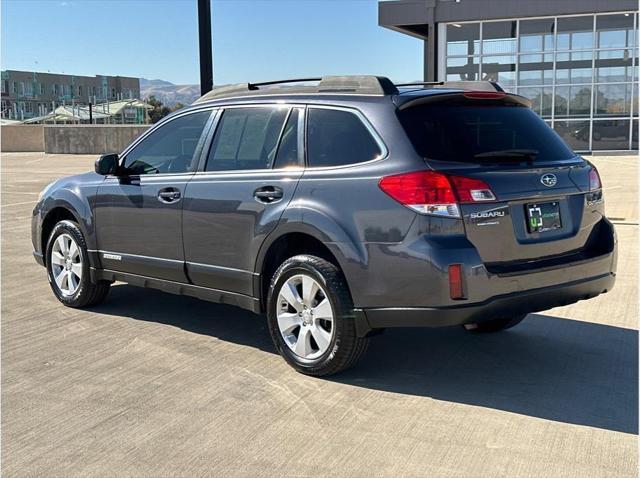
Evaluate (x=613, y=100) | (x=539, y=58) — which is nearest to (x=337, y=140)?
(x=613, y=100)

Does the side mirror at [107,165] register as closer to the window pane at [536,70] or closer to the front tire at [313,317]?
the front tire at [313,317]

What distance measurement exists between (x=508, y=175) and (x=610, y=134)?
86.2 feet

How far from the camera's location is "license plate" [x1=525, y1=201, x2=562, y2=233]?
15.3 ft

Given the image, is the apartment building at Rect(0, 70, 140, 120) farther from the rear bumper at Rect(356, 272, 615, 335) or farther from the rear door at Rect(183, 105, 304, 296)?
the rear bumper at Rect(356, 272, 615, 335)

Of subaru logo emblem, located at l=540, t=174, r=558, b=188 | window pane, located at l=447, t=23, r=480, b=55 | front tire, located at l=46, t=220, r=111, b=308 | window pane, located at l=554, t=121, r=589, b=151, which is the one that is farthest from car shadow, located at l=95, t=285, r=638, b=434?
window pane, located at l=447, t=23, r=480, b=55

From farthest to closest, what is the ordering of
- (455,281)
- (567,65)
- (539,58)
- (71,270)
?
(539,58) → (567,65) → (71,270) → (455,281)

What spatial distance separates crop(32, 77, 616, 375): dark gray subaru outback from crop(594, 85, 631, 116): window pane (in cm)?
2487

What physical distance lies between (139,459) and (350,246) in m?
1.70

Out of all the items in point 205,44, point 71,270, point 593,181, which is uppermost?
point 205,44

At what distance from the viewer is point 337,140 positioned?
16.4 ft

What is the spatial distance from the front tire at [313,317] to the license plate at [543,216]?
1.17 meters

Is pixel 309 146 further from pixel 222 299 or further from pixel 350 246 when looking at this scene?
pixel 222 299

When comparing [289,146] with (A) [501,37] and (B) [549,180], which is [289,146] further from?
(A) [501,37]

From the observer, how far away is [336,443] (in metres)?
3.96
